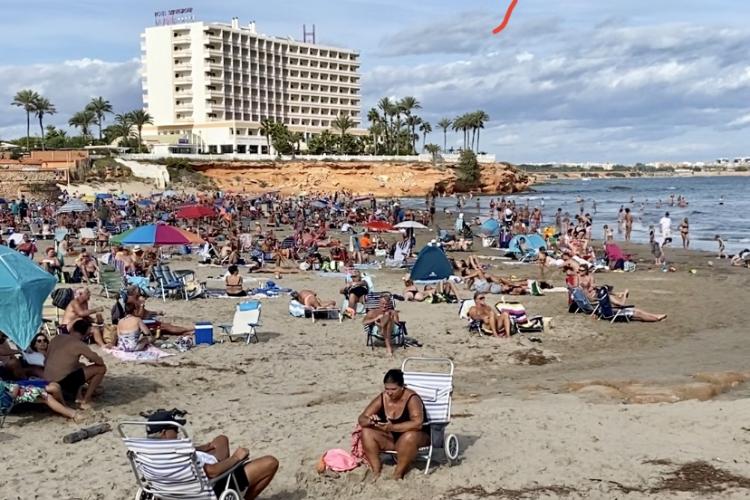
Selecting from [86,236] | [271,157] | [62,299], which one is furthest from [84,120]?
[62,299]

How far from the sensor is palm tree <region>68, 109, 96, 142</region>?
3548 inches

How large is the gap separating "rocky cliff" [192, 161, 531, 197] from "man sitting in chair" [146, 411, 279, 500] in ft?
201

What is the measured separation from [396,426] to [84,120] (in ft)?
302

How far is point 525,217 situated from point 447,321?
2730 cm

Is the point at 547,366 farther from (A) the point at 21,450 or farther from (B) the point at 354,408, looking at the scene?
(A) the point at 21,450

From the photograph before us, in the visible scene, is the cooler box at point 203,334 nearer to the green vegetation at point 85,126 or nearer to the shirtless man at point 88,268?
the shirtless man at point 88,268

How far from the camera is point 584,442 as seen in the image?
6781mm

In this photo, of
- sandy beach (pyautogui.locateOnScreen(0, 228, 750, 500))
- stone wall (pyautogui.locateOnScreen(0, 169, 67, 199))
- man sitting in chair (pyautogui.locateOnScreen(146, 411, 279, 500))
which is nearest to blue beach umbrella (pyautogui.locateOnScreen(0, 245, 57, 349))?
sandy beach (pyautogui.locateOnScreen(0, 228, 750, 500))

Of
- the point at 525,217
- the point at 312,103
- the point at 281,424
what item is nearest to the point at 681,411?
the point at 281,424

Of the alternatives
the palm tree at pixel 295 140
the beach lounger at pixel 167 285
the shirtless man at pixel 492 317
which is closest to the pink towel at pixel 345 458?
the shirtless man at pixel 492 317

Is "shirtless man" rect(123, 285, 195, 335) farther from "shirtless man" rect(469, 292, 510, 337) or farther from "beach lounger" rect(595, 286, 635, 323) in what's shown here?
"beach lounger" rect(595, 286, 635, 323)

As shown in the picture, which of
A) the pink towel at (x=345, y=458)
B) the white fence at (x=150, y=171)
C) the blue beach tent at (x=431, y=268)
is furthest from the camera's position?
the white fence at (x=150, y=171)

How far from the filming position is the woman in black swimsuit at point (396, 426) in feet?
19.7

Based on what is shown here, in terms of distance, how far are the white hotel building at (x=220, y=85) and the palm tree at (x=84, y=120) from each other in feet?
21.1
